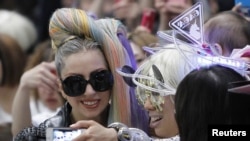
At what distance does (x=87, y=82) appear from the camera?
3248mm

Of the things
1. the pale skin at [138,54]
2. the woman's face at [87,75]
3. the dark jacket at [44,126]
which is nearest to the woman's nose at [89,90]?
the woman's face at [87,75]

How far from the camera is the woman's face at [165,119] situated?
3.03 meters

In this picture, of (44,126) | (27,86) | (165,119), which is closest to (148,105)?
(165,119)

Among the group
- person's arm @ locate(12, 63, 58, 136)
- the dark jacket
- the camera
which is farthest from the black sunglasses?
person's arm @ locate(12, 63, 58, 136)

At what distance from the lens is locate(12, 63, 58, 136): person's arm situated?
3.79 meters

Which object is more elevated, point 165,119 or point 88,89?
point 88,89

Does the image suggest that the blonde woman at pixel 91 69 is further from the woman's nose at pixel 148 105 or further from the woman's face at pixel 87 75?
the woman's nose at pixel 148 105

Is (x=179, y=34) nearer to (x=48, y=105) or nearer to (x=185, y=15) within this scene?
(x=185, y=15)

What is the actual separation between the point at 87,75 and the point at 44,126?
0.30 m

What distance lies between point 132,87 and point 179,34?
32 cm

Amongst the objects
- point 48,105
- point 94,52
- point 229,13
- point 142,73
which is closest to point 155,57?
point 142,73

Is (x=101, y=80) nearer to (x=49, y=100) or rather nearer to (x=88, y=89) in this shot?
(x=88, y=89)

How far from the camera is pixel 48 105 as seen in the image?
15.0 feet

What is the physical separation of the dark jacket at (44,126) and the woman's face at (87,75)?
11 centimetres
